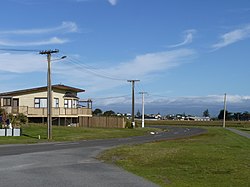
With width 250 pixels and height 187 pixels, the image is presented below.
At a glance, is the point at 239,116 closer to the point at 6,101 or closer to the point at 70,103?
the point at 70,103

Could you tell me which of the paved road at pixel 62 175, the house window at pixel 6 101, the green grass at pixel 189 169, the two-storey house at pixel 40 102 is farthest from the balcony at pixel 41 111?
the paved road at pixel 62 175

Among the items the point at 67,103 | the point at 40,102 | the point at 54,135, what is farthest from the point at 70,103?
the point at 54,135

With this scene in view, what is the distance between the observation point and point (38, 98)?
6250 cm

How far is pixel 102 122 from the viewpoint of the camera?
70.9 meters

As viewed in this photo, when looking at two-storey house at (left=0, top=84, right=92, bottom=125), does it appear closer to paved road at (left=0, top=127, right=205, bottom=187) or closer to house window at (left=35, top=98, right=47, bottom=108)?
house window at (left=35, top=98, right=47, bottom=108)

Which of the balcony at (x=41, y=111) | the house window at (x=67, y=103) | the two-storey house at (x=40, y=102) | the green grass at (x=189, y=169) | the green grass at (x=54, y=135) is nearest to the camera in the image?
the green grass at (x=189, y=169)

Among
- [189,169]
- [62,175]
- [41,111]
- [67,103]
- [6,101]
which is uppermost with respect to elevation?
[6,101]

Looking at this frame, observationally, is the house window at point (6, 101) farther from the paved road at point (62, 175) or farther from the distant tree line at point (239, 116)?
the distant tree line at point (239, 116)

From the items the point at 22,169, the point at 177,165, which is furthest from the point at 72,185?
the point at 177,165

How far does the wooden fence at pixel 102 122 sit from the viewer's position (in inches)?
2704

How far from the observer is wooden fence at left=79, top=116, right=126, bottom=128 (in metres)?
68.7

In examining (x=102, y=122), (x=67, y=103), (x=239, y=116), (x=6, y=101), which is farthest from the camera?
(x=239, y=116)

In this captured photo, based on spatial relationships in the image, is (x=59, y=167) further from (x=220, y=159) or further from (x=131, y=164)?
(x=220, y=159)

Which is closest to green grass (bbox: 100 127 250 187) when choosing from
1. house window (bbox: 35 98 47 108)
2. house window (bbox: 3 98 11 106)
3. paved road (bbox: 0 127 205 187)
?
paved road (bbox: 0 127 205 187)
